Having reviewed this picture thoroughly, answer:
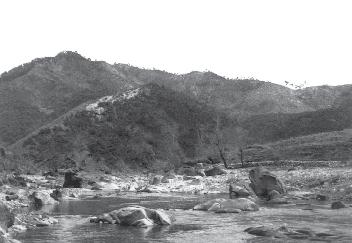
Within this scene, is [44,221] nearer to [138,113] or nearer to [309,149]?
[309,149]

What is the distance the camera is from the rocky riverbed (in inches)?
1035

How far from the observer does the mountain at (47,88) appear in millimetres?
126300

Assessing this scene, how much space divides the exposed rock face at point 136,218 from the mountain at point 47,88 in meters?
94.6

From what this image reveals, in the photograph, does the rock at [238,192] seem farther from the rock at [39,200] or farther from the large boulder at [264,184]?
the rock at [39,200]

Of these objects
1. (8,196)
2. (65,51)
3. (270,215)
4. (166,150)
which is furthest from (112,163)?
(65,51)

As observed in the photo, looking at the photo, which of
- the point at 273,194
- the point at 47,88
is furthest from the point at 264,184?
the point at 47,88

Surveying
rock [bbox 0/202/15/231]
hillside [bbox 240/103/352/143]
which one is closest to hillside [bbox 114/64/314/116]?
hillside [bbox 240/103/352/143]

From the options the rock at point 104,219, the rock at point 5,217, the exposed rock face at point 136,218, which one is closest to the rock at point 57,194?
the rock at point 104,219

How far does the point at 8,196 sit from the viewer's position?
3366 cm

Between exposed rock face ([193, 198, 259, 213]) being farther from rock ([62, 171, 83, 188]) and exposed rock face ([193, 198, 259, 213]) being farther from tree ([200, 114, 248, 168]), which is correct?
tree ([200, 114, 248, 168])

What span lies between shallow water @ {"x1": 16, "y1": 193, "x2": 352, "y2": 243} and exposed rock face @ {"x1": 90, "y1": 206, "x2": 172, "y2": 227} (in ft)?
2.03

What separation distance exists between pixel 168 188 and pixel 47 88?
107m

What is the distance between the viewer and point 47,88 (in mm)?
146250

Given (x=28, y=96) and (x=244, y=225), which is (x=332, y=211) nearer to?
(x=244, y=225)
